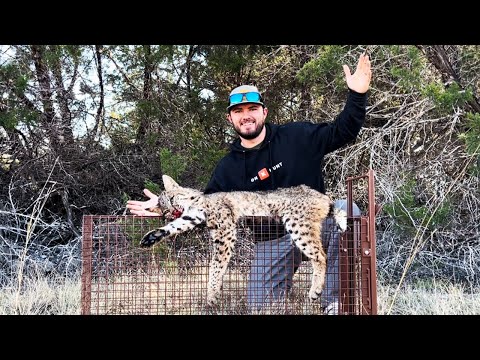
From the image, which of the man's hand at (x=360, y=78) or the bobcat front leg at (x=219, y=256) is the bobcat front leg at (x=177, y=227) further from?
the man's hand at (x=360, y=78)

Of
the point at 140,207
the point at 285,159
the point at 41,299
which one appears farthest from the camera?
the point at 41,299

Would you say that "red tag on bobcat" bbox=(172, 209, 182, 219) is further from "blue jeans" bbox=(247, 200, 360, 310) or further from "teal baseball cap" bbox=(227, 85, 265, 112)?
"teal baseball cap" bbox=(227, 85, 265, 112)

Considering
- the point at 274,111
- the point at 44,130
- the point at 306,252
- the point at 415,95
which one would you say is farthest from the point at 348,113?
the point at 44,130

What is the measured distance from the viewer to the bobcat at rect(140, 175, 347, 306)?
14.8ft

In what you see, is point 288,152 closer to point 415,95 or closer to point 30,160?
point 415,95

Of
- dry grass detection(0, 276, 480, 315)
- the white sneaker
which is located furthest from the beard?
dry grass detection(0, 276, 480, 315)

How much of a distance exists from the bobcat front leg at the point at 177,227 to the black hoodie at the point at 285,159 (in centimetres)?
38

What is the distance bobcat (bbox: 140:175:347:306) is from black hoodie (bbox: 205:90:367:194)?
116 millimetres

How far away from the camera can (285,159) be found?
491 cm

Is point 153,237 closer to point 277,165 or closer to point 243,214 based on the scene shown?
point 243,214

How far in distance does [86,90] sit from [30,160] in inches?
50.7

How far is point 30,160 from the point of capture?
8.23 m

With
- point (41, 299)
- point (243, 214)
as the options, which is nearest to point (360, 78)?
point (243, 214)

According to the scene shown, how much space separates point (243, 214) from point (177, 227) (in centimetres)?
54
